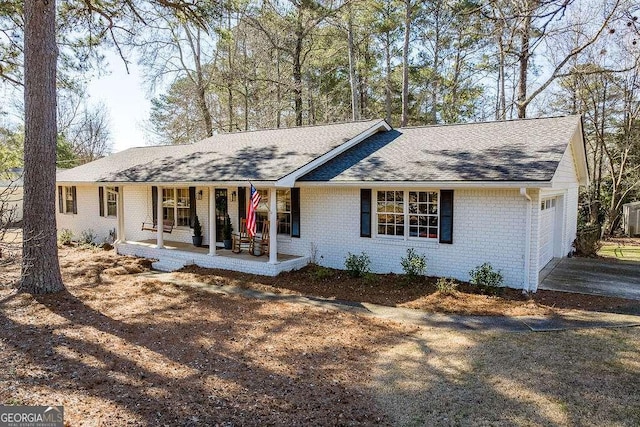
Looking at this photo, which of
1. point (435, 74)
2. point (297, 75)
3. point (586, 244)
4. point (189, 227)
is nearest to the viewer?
point (586, 244)

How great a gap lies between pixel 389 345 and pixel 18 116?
90.9 feet

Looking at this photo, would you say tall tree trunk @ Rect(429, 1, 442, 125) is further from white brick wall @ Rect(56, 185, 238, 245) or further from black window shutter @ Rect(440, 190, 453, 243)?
black window shutter @ Rect(440, 190, 453, 243)

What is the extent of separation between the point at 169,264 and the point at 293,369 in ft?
28.4

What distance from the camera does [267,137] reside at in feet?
52.1

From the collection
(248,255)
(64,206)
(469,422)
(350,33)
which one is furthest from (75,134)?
→ (469,422)

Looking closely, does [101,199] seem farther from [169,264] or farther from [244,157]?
[244,157]

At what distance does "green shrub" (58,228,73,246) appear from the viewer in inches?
706

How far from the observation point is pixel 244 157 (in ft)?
44.3

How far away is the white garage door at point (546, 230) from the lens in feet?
36.4

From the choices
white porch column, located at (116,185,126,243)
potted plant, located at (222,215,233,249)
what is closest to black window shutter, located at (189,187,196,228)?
potted plant, located at (222,215,233,249)

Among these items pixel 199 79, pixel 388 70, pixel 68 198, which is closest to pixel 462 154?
pixel 388 70

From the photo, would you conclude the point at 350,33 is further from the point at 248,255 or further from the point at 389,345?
the point at 389,345

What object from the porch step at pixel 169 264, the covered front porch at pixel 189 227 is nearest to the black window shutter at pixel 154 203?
the covered front porch at pixel 189 227

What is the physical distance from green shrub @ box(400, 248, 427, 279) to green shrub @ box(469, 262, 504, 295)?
3.99 ft
